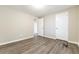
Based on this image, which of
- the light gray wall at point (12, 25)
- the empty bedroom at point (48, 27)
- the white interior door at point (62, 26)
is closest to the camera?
the empty bedroom at point (48, 27)

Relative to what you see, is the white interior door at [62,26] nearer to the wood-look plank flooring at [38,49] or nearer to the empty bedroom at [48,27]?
the empty bedroom at [48,27]

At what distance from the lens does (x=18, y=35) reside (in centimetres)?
471

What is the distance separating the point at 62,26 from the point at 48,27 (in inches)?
55.2

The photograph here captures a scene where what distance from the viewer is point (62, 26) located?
15.0 feet

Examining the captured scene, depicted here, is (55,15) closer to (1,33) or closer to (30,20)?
(30,20)

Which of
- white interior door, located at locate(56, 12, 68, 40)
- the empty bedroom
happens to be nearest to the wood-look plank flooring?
the empty bedroom

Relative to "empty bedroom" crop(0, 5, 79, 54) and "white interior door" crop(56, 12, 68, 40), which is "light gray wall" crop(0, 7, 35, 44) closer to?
"empty bedroom" crop(0, 5, 79, 54)

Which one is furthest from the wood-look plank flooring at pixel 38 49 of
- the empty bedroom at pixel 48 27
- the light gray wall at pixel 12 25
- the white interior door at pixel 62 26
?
the white interior door at pixel 62 26

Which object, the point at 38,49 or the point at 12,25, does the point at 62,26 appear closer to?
the point at 38,49

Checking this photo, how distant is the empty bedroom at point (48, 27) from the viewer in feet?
11.6

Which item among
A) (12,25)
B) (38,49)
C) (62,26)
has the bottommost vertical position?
(38,49)

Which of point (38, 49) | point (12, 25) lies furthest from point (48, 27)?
point (38, 49)
